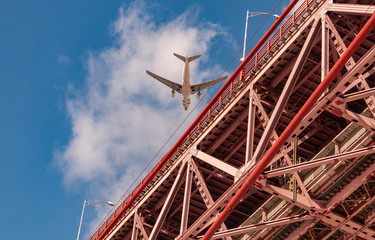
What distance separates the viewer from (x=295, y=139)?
115 feet

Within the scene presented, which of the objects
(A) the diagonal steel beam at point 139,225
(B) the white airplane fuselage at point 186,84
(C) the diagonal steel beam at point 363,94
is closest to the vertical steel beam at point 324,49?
(C) the diagonal steel beam at point 363,94

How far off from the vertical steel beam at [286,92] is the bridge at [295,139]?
5 centimetres

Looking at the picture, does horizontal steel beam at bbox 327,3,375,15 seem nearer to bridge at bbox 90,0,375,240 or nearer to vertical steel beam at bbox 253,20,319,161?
bridge at bbox 90,0,375,240

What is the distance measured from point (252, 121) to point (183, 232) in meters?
7.27

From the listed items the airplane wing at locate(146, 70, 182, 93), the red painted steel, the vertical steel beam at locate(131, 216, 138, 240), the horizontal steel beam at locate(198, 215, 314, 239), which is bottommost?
the horizontal steel beam at locate(198, 215, 314, 239)

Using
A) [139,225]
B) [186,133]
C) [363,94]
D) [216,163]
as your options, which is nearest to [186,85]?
[139,225]

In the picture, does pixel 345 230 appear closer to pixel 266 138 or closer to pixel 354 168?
pixel 354 168

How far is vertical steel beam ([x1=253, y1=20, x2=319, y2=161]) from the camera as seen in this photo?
3158cm

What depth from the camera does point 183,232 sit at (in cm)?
3600

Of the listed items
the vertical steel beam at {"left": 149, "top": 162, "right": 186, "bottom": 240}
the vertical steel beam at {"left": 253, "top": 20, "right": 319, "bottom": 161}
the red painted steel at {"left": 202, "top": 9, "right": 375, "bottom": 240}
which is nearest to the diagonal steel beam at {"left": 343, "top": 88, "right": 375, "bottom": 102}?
the red painted steel at {"left": 202, "top": 9, "right": 375, "bottom": 240}

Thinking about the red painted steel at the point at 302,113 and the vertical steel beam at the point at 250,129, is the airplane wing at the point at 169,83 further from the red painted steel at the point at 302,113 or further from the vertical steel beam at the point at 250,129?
the red painted steel at the point at 302,113

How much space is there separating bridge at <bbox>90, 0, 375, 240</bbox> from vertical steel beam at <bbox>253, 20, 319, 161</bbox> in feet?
0.16

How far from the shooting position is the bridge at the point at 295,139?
29.7 metres

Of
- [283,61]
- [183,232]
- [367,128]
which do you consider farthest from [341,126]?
[183,232]
